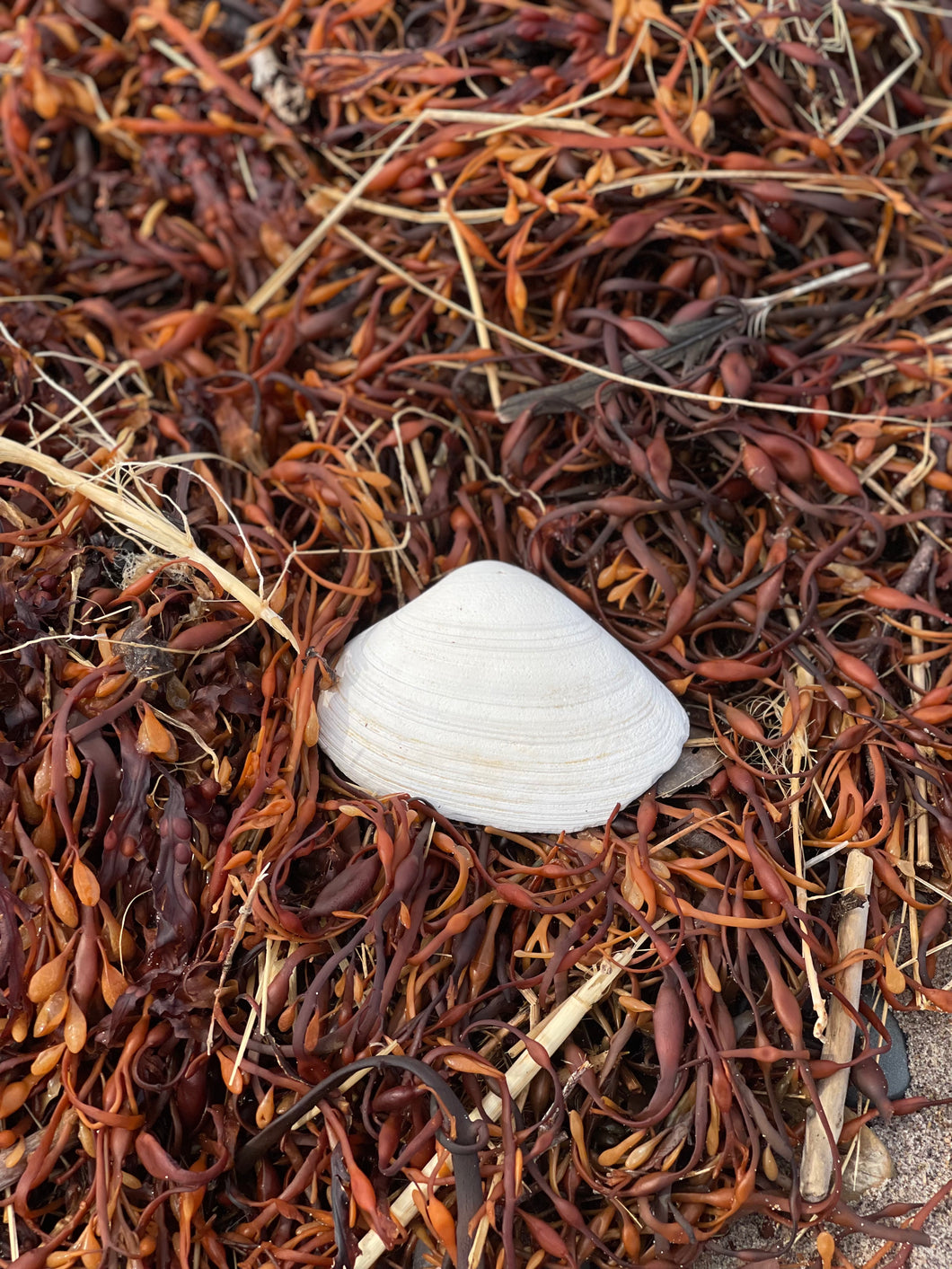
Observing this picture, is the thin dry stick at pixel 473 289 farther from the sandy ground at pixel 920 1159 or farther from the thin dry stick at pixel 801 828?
the sandy ground at pixel 920 1159

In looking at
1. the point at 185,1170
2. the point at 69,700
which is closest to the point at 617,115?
the point at 69,700

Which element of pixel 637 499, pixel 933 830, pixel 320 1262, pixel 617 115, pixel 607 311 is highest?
pixel 617 115

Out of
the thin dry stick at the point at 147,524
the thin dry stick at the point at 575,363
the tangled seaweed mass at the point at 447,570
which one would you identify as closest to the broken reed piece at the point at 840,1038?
the tangled seaweed mass at the point at 447,570

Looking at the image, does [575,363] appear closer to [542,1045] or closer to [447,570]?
[447,570]

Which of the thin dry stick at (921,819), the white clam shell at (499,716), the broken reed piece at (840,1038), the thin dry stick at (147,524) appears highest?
the thin dry stick at (147,524)

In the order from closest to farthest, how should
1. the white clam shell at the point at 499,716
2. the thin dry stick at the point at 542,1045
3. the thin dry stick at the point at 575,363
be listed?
the thin dry stick at the point at 542,1045 → the white clam shell at the point at 499,716 → the thin dry stick at the point at 575,363

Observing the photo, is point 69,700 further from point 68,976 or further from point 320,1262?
point 320,1262
